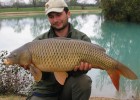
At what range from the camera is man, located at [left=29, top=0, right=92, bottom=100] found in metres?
3.47

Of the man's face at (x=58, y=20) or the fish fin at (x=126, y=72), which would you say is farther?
the man's face at (x=58, y=20)

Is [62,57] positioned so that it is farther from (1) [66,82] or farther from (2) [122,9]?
(2) [122,9]

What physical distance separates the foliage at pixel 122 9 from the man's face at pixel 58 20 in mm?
27016

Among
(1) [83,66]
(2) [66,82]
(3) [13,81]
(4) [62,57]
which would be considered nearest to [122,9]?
(3) [13,81]

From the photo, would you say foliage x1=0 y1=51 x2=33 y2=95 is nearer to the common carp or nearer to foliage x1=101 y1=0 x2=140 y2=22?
the common carp

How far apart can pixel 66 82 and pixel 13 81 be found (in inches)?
112

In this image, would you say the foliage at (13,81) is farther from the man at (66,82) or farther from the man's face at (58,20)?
the man's face at (58,20)

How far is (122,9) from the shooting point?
103 feet

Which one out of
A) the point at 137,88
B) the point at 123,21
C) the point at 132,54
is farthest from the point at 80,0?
the point at 137,88

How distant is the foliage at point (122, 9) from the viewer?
3008 cm

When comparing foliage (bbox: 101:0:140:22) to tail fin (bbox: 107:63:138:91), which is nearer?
tail fin (bbox: 107:63:138:91)

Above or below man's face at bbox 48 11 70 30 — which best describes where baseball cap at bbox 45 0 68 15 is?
above

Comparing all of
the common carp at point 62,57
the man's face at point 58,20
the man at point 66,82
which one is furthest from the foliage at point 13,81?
the common carp at point 62,57

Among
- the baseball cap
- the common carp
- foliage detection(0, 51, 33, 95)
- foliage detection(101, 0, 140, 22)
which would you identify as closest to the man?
the baseball cap
